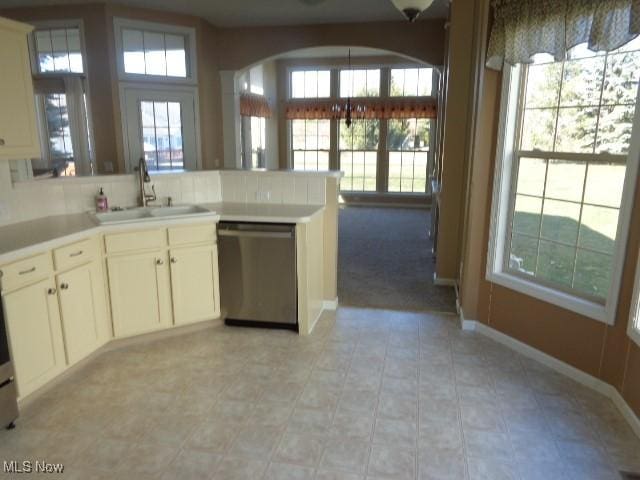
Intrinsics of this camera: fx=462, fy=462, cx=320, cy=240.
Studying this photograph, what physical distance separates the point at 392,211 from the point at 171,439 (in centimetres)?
766

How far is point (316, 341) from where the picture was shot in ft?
11.1

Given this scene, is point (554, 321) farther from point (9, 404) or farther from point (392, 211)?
point (392, 211)

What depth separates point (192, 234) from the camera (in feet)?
10.9

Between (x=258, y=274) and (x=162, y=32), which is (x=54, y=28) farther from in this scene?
(x=258, y=274)

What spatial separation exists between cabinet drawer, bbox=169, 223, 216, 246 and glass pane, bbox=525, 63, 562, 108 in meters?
2.36

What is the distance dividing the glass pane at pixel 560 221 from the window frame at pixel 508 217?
0.94ft

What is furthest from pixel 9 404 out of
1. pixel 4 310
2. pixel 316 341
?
pixel 316 341

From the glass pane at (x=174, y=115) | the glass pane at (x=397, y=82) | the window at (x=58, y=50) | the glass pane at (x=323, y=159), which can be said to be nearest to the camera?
the window at (x=58, y=50)

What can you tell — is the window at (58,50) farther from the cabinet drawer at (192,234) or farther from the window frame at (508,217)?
the window frame at (508,217)

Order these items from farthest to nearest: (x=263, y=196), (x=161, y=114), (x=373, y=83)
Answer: (x=373, y=83) → (x=161, y=114) → (x=263, y=196)

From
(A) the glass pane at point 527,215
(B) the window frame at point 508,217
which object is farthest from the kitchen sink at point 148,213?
(A) the glass pane at point 527,215

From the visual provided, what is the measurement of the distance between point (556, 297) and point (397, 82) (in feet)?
25.7

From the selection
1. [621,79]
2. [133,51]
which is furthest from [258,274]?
[133,51]

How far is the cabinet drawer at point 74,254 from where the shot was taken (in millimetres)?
2684
